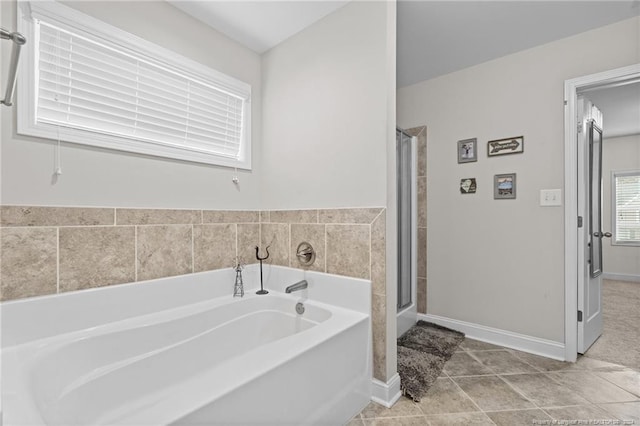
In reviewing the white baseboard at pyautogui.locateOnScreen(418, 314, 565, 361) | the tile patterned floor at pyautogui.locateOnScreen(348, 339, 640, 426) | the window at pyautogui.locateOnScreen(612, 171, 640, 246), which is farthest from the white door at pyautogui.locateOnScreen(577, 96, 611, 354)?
the window at pyautogui.locateOnScreen(612, 171, 640, 246)

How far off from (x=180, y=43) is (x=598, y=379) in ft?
11.6

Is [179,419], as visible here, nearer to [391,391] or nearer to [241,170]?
[391,391]

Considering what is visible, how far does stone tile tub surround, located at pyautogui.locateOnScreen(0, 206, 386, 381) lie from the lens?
1379 millimetres

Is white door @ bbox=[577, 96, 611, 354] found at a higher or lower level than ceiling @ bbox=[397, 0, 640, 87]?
lower

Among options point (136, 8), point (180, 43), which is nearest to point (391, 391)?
point (180, 43)

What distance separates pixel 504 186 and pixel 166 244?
8.80ft

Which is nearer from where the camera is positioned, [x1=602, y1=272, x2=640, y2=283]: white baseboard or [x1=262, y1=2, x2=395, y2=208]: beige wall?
[x1=262, y1=2, x2=395, y2=208]: beige wall

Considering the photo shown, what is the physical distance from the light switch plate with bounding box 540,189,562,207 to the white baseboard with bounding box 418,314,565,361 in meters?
1.07

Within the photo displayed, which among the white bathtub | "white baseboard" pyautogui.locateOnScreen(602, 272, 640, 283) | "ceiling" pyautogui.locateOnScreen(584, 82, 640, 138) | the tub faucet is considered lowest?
"white baseboard" pyautogui.locateOnScreen(602, 272, 640, 283)

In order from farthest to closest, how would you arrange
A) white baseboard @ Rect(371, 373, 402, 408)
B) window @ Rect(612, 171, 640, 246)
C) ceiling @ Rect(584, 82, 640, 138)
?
1. window @ Rect(612, 171, 640, 246)
2. ceiling @ Rect(584, 82, 640, 138)
3. white baseboard @ Rect(371, 373, 402, 408)

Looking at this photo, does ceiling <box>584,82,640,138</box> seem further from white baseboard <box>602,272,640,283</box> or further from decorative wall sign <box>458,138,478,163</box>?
white baseboard <box>602,272,640,283</box>

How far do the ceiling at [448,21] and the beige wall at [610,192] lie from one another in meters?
4.09

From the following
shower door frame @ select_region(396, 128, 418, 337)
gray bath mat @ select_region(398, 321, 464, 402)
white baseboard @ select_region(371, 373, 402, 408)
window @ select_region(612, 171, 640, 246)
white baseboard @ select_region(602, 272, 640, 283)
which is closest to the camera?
white baseboard @ select_region(371, 373, 402, 408)

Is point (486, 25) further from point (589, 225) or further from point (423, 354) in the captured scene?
point (423, 354)
